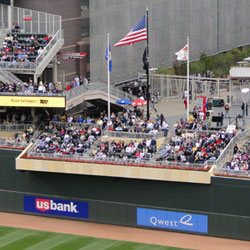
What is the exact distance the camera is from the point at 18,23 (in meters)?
59.4

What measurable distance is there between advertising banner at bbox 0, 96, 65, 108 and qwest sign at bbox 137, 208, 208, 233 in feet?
29.5

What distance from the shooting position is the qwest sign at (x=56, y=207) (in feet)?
161

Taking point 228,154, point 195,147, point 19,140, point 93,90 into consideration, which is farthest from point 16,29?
point 228,154

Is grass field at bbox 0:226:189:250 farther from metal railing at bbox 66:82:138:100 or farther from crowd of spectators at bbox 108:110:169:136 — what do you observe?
metal railing at bbox 66:82:138:100

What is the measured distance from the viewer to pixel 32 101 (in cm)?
5250

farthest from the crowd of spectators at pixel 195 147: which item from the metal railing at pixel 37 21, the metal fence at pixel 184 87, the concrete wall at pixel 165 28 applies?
the concrete wall at pixel 165 28

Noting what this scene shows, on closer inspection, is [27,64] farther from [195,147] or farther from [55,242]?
[55,242]

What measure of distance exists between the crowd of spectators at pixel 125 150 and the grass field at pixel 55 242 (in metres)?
4.78

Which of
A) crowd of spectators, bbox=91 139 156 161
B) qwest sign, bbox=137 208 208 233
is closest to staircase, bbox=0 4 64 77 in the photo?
crowd of spectators, bbox=91 139 156 161

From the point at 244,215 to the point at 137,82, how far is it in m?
22.2

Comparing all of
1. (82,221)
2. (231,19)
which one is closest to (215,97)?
(82,221)

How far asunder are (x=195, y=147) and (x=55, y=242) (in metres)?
9.20

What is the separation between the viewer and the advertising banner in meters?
52.1

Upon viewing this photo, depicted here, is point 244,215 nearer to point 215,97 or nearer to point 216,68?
point 215,97
